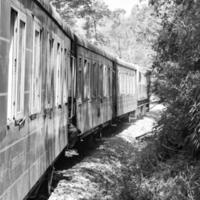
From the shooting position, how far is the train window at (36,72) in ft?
16.8

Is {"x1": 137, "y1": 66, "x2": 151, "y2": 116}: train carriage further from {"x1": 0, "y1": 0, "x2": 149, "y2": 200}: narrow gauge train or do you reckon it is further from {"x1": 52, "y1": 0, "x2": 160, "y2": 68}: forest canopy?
{"x1": 0, "y1": 0, "x2": 149, "y2": 200}: narrow gauge train

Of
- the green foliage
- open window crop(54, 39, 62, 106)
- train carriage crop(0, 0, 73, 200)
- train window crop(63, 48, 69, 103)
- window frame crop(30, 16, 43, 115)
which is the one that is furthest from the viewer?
train window crop(63, 48, 69, 103)

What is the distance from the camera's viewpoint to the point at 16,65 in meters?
4.12

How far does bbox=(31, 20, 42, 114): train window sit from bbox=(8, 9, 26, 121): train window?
651mm

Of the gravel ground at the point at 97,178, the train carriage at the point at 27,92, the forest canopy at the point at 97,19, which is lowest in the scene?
the gravel ground at the point at 97,178

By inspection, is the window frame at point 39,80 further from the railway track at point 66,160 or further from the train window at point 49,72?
the railway track at point 66,160

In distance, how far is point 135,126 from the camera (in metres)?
22.3

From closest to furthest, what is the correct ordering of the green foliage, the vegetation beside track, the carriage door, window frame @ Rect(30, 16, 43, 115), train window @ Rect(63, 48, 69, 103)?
window frame @ Rect(30, 16, 43, 115) < the vegetation beside track < the green foliage < train window @ Rect(63, 48, 69, 103) < the carriage door

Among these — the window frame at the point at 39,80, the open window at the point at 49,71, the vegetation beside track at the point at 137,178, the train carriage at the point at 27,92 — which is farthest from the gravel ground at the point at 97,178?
the window frame at the point at 39,80

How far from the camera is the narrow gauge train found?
12.4 feet

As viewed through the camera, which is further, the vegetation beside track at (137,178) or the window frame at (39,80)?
the vegetation beside track at (137,178)

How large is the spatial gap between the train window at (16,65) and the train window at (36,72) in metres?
0.65

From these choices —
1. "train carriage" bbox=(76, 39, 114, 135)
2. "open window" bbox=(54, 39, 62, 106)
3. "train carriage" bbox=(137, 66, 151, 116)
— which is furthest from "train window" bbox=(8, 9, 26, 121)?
"train carriage" bbox=(137, 66, 151, 116)

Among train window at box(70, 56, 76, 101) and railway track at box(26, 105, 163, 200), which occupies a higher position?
train window at box(70, 56, 76, 101)
